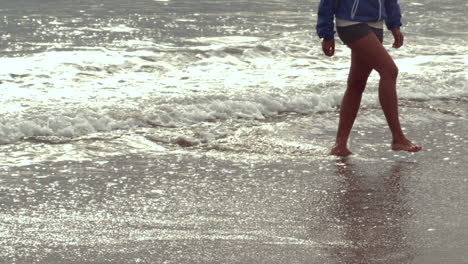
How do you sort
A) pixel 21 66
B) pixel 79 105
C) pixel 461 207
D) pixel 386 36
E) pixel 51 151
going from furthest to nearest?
pixel 386 36
pixel 21 66
pixel 79 105
pixel 51 151
pixel 461 207

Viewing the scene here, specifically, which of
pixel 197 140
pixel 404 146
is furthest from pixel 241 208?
pixel 197 140

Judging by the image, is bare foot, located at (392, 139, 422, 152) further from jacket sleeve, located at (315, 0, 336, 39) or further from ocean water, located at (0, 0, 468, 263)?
jacket sleeve, located at (315, 0, 336, 39)

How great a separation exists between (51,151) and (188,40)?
6832 mm

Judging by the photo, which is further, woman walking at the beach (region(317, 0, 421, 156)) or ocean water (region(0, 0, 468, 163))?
ocean water (region(0, 0, 468, 163))

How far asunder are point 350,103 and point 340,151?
0.34 meters

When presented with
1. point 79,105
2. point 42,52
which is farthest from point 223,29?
point 79,105

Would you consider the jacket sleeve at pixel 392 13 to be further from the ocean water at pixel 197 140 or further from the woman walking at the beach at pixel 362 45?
the ocean water at pixel 197 140

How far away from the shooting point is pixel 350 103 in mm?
6883

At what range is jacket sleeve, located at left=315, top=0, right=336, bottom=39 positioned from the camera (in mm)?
6465

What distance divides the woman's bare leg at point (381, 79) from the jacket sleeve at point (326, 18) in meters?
0.20

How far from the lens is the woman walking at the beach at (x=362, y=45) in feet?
21.3

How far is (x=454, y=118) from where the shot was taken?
8.23m

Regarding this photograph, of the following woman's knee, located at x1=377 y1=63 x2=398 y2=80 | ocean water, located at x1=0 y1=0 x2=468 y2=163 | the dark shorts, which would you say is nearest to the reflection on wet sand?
woman's knee, located at x1=377 y1=63 x2=398 y2=80

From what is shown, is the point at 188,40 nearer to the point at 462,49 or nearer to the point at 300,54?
the point at 300,54
